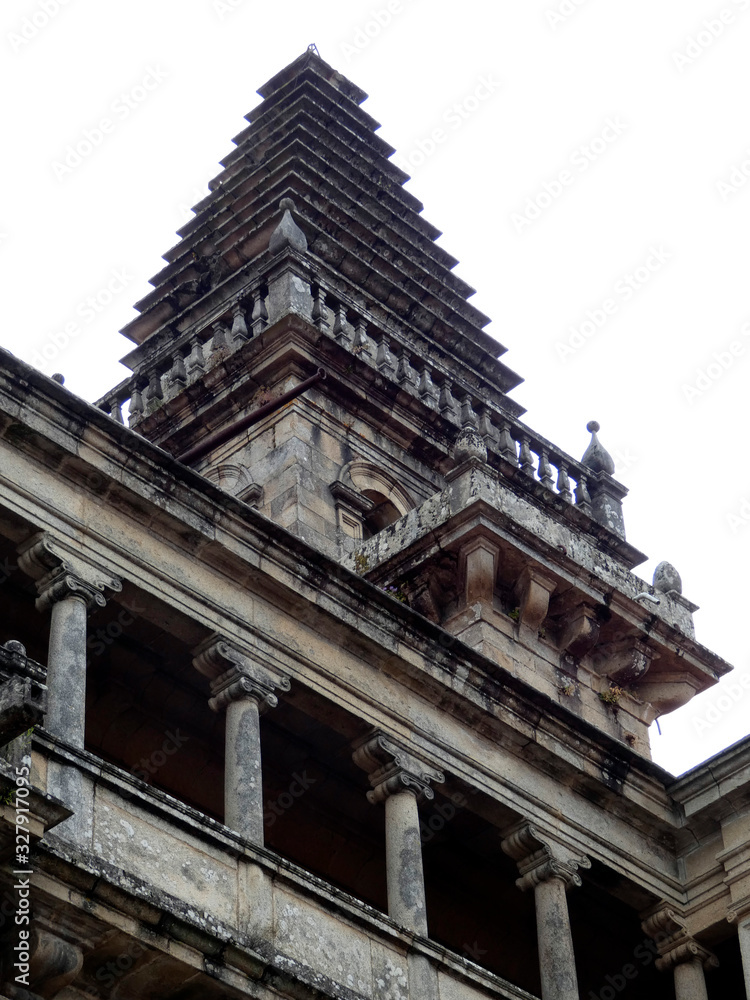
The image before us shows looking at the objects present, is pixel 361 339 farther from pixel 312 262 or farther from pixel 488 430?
pixel 488 430

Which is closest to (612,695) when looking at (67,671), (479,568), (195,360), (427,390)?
(479,568)

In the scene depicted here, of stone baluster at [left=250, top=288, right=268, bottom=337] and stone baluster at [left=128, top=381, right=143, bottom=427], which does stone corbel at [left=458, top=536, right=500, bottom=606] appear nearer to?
stone baluster at [left=250, top=288, right=268, bottom=337]

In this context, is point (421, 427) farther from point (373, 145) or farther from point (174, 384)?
point (373, 145)

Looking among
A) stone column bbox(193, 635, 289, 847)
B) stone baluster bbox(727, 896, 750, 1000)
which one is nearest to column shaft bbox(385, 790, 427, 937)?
stone column bbox(193, 635, 289, 847)

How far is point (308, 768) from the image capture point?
21.1 metres

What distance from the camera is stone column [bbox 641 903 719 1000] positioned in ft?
71.9

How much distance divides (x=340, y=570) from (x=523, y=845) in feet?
11.1

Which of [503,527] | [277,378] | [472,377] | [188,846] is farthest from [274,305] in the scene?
[188,846]

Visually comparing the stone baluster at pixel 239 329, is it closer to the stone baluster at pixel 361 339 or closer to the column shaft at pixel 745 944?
the stone baluster at pixel 361 339

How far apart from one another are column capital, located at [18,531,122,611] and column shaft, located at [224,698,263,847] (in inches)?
64.5

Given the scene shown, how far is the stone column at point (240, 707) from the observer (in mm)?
18609

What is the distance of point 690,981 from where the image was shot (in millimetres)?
21938

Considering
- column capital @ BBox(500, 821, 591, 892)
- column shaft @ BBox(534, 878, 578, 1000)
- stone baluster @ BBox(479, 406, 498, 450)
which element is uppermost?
stone baluster @ BBox(479, 406, 498, 450)

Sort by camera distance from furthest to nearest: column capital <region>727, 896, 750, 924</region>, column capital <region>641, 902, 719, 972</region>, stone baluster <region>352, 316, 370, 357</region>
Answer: stone baluster <region>352, 316, 370, 357</region>, column capital <region>641, 902, 719, 972</region>, column capital <region>727, 896, 750, 924</region>
